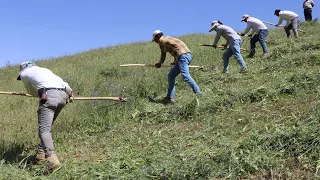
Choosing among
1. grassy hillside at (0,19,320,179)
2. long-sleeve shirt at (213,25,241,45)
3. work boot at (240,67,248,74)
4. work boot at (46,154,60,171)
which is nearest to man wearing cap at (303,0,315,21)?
grassy hillside at (0,19,320,179)

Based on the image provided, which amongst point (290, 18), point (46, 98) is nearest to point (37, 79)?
point (46, 98)

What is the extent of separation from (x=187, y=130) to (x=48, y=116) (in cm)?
183

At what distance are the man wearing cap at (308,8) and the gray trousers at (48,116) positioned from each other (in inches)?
532

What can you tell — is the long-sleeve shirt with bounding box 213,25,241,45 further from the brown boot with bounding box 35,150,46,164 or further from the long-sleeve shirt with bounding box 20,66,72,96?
the brown boot with bounding box 35,150,46,164

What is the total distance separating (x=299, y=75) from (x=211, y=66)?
152 inches

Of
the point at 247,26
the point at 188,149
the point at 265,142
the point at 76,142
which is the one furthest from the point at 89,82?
the point at 265,142

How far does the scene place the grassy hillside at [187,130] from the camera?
138 inches

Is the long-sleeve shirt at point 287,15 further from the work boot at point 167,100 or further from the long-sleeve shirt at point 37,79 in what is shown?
the long-sleeve shirt at point 37,79

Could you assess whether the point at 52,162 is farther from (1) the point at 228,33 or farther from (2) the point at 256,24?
(2) the point at 256,24

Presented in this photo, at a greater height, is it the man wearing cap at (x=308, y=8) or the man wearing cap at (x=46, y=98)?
the man wearing cap at (x=46, y=98)

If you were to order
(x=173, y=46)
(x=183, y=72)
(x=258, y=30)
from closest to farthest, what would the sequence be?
(x=183, y=72) → (x=173, y=46) → (x=258, y=30)

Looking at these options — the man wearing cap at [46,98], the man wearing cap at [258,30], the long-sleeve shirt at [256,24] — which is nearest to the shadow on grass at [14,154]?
the man wearing cap at [46,98]

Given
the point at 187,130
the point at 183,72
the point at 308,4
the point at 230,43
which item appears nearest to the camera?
the point at 187,130

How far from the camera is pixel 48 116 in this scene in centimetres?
444
